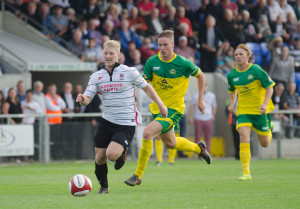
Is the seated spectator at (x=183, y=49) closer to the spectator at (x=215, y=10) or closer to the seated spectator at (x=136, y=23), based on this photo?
the seated spectator at (x=136, y=23)

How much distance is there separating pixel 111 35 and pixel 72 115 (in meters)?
4.04

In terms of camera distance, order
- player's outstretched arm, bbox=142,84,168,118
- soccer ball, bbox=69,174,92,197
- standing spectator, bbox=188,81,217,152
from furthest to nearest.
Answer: standing spectator, bbox=188,81,217,152
player's outstretched arm, bbox=142,84,168,118
soccer ball, bbox=69,174,92,197

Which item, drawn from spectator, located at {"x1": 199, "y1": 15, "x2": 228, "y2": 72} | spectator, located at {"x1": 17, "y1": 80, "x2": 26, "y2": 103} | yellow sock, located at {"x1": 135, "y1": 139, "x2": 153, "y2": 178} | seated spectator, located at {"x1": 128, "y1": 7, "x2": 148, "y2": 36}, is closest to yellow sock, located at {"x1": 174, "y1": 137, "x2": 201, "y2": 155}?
yellow sock, located at {"x1": 135, "y1": 139, "x2": 153, "y2": 178}

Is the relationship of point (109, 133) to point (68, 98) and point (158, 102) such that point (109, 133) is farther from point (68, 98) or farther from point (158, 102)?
point (68, 98)

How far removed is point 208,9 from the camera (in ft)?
81.9

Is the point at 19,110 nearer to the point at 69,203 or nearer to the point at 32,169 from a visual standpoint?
the point at 32,169

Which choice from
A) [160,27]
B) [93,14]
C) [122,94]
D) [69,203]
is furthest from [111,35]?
[69,203]

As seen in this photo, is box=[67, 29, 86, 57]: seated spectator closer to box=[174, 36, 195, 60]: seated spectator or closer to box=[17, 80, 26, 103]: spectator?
box=[174, 36, 195, 60]: seated spectator

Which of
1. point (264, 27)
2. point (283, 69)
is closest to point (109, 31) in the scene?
point (283, 69)

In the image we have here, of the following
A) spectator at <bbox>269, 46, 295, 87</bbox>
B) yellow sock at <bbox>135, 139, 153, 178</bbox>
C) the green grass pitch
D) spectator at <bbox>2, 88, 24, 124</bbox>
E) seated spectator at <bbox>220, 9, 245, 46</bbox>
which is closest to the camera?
the green grass pitch

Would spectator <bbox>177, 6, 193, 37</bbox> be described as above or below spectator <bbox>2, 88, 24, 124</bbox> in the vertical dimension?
above

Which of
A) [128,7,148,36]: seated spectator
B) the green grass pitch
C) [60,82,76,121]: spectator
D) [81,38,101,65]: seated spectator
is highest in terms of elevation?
[128,7,148,36]: seated spectator

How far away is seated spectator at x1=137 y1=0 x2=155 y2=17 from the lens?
24359 mm

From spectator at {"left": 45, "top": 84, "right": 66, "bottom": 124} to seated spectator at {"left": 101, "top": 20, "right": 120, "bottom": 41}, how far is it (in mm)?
3305
